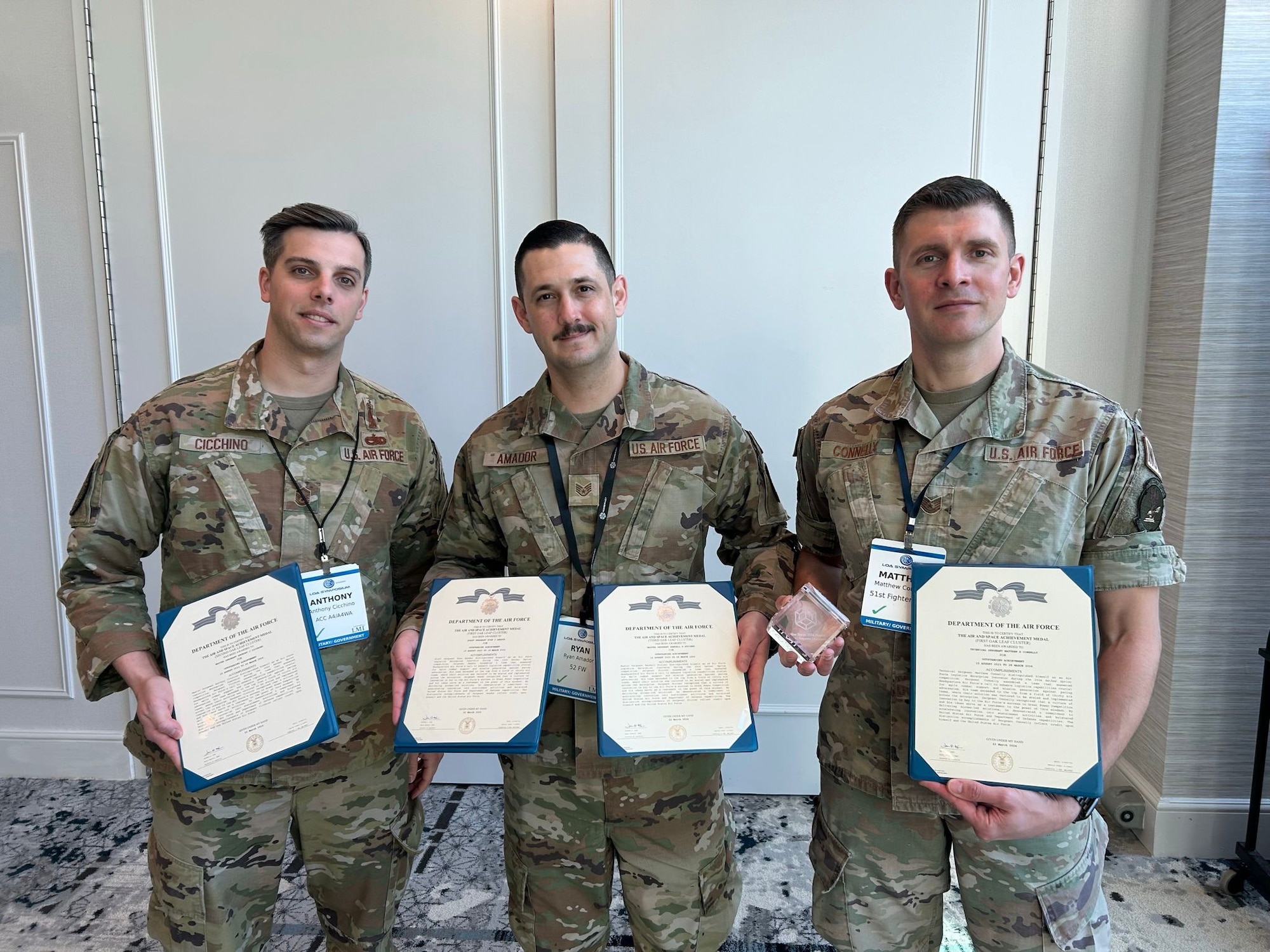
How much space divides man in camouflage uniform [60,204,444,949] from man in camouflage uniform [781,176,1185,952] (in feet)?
3.36

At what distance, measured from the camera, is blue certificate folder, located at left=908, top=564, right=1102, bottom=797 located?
113 cm

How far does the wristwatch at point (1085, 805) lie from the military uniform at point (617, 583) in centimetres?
63

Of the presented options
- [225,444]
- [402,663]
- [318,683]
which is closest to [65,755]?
[225,444]

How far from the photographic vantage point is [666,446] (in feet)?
5.36

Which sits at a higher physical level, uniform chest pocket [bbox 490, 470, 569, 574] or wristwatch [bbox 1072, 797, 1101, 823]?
uniform chest pocket [bbox 490, 470, 569, 574]

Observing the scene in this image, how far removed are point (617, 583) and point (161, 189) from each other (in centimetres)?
246

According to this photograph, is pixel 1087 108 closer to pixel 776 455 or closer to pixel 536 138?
pixel 776 455

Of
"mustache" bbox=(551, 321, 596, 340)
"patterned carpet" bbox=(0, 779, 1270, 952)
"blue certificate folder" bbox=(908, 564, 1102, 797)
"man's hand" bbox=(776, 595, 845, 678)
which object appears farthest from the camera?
"patterned carpet" bbox=(0, 779, 1270, 952)

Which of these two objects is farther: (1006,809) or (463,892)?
(463,892)

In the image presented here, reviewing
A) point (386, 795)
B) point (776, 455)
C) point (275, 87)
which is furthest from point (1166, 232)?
point (275, 87)

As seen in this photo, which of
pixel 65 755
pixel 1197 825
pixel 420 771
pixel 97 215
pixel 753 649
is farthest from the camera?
pixel 65 755

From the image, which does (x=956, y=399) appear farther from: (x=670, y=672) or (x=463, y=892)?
(x=463, y=892)

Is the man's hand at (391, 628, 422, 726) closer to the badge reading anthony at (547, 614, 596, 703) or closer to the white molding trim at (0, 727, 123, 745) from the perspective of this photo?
the badge reading anthony at (547, 614, 596, 703)

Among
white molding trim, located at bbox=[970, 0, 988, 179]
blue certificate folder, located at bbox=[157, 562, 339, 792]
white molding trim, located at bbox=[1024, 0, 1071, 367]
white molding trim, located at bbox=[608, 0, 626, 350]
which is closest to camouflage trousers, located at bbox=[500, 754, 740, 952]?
blue certificate folder, located at bbox=[157, 562, 339, 792]
